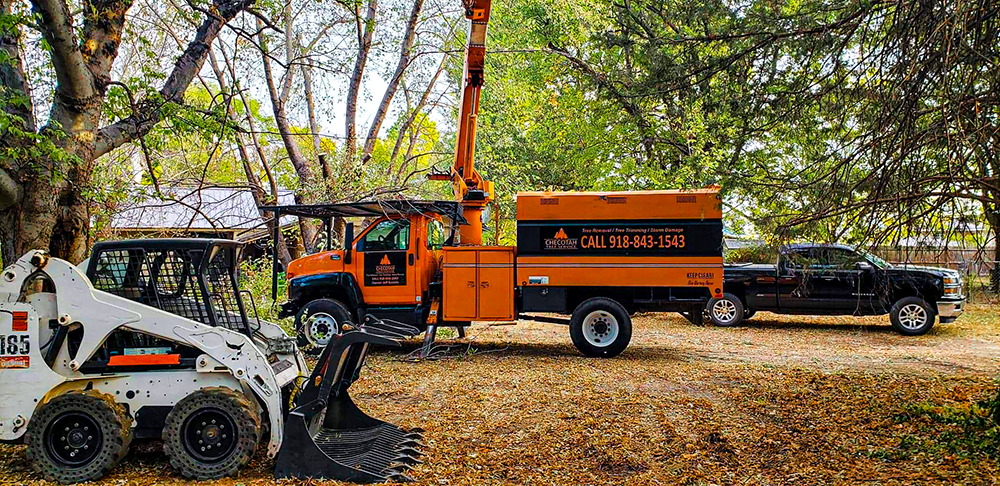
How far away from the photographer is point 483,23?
38.7 feet

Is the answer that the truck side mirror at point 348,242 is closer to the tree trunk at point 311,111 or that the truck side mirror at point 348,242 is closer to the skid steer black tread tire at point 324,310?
the skid steer black tread tire at point 324,310

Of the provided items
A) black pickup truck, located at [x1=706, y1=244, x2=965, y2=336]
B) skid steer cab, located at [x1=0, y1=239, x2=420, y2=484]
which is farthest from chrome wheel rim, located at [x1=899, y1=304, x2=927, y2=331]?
skid steer cab, located at [x1=0, y1=239, x2=420, y2=484]

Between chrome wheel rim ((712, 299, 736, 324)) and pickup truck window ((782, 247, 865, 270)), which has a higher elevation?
pickup truck window ((782, 247, 865, 270))

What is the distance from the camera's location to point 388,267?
11.5 metres

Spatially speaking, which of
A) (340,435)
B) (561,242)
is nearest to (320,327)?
(561,242)

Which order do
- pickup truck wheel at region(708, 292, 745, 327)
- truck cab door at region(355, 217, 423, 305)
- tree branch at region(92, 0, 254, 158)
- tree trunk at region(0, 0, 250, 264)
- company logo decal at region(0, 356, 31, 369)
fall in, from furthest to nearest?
pickup truck wheel at region(708, 292, 745, 327) → truck cab door at region(355, 217, 423, 305) → tree branch at region(92, 0, 254, 158) → tree trunk at region(0, 0, 250, 264) → company logo decal at region(0, 356, 31, 369)

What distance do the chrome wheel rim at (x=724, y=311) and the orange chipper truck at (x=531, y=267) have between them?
14.0 feet

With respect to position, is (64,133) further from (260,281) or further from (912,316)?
(912,316)

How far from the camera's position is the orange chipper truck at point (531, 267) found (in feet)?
35.8

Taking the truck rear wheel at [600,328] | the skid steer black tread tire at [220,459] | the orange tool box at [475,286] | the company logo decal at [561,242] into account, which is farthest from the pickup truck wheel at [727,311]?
the skid steer black tread tire at [220,459]

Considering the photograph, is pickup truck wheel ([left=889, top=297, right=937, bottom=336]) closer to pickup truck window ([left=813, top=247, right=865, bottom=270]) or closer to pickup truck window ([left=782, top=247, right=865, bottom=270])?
pickup truck window ([left=813, top=247, right=865, bottom=270])

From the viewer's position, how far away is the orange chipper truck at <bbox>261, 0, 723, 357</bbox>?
10.9 meters

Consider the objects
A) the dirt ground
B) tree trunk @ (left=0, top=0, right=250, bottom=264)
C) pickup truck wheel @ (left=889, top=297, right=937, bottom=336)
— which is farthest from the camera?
pickup truck wheel @ (left=889, top=297, right=937, bottom=336)

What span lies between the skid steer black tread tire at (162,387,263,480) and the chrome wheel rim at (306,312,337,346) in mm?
6075
